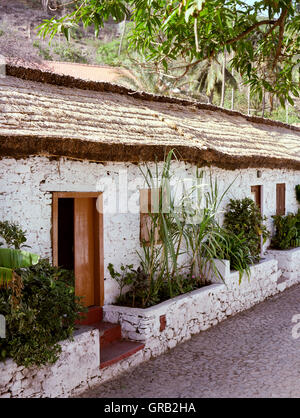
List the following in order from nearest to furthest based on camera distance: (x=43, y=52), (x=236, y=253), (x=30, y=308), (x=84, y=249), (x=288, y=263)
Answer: (x=30, y=308) < (x=84, y=249) < (x=236, y=253) < (x=288, y=263) < (x=43, y=52)

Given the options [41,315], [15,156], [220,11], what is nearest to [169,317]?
[41,315]

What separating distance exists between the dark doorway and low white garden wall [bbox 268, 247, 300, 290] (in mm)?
5194

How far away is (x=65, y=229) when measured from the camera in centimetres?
666

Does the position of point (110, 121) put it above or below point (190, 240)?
above

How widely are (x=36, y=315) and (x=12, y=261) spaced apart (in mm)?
600

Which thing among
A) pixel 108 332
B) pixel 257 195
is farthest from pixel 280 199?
pixel 108 332

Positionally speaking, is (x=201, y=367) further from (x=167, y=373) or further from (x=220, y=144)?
(x=220, y=144)

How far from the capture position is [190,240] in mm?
7109

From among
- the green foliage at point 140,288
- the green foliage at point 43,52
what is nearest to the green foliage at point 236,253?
the green foliage at point 140,288

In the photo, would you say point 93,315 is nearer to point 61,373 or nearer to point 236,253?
point 61,373

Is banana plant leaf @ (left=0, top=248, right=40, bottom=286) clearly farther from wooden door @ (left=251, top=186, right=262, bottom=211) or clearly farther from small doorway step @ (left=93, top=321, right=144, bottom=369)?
wooden door @ (left=251, top=186, right=262, bottom=211)
